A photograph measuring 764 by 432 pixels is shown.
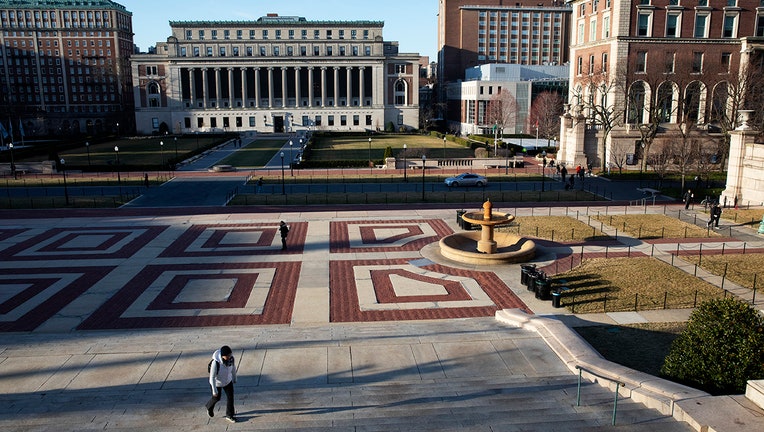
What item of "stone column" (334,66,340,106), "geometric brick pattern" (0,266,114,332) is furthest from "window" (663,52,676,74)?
"stone column" (334,66,340,106)

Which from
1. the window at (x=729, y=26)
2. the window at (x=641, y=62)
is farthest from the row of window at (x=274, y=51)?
the window at (x=729, y=26)

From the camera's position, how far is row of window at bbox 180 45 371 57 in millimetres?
136500

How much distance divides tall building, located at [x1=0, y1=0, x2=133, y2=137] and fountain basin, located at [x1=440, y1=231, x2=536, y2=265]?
130876 millimetres

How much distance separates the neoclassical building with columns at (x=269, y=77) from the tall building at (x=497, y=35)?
595 inches

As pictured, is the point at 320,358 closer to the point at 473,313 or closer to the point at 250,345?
the point at 250,345

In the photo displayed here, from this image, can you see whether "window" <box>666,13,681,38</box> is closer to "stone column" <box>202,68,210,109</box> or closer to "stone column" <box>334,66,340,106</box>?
"stone column" <box>334,66,340,106</box>

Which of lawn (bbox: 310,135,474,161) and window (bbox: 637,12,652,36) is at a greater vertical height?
window (bbox: 637,12,652,36)

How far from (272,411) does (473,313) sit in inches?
417

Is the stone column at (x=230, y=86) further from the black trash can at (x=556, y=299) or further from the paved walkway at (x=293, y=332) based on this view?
the black trash can at (x=556, y=299)

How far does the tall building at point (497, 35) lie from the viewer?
5920 inches

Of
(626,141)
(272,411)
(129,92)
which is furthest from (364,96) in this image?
(272,411)

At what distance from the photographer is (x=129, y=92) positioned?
154m

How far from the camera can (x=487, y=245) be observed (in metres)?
29.8

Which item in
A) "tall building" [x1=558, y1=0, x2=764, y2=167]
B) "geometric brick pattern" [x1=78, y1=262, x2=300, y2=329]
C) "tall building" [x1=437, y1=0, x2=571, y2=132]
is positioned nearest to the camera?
"geometric brick pattern" [x1=78, y1=262, x2=300, y2=329]
